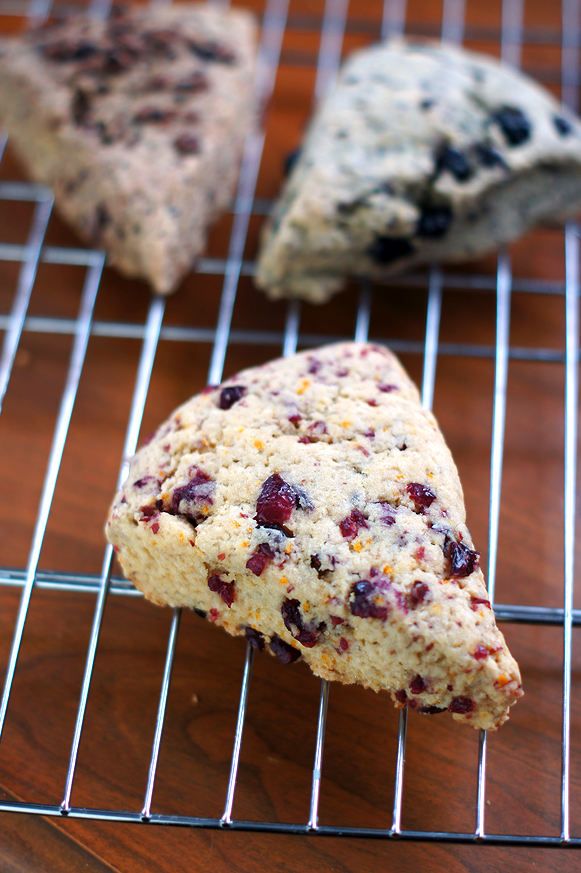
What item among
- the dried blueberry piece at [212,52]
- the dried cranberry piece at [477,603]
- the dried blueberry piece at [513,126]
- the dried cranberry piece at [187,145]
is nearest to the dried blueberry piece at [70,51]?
the dried blueberry piece at [212,52]

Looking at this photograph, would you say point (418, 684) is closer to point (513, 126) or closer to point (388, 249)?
point (388, 249)

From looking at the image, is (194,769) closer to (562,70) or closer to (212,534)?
(212,534)

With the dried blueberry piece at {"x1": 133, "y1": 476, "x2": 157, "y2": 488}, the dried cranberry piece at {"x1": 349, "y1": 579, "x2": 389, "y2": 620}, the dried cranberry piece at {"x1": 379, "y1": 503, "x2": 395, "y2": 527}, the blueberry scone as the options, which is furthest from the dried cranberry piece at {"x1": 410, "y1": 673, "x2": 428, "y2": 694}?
the blueberry scone

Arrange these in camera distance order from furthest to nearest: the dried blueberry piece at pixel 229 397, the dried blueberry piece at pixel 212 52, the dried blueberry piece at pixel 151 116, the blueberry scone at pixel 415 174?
the dried blueberry piece at pixel 212 52 < the dried blueberry piece at pixel 151 116 < the blueberry scone at pixel 415 174 < the dried blueberry piece at pixel 229 397

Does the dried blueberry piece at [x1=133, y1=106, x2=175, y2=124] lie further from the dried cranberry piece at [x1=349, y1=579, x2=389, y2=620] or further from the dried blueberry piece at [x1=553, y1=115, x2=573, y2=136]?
the dried cranberry piece at [x1=349, y1=579, x2=389, y2=620]

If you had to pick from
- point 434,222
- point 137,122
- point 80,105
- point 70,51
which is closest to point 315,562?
point 434,222

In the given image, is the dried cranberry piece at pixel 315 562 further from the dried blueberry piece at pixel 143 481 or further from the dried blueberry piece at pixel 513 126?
the dried blueberry piece at pixel 513 126
